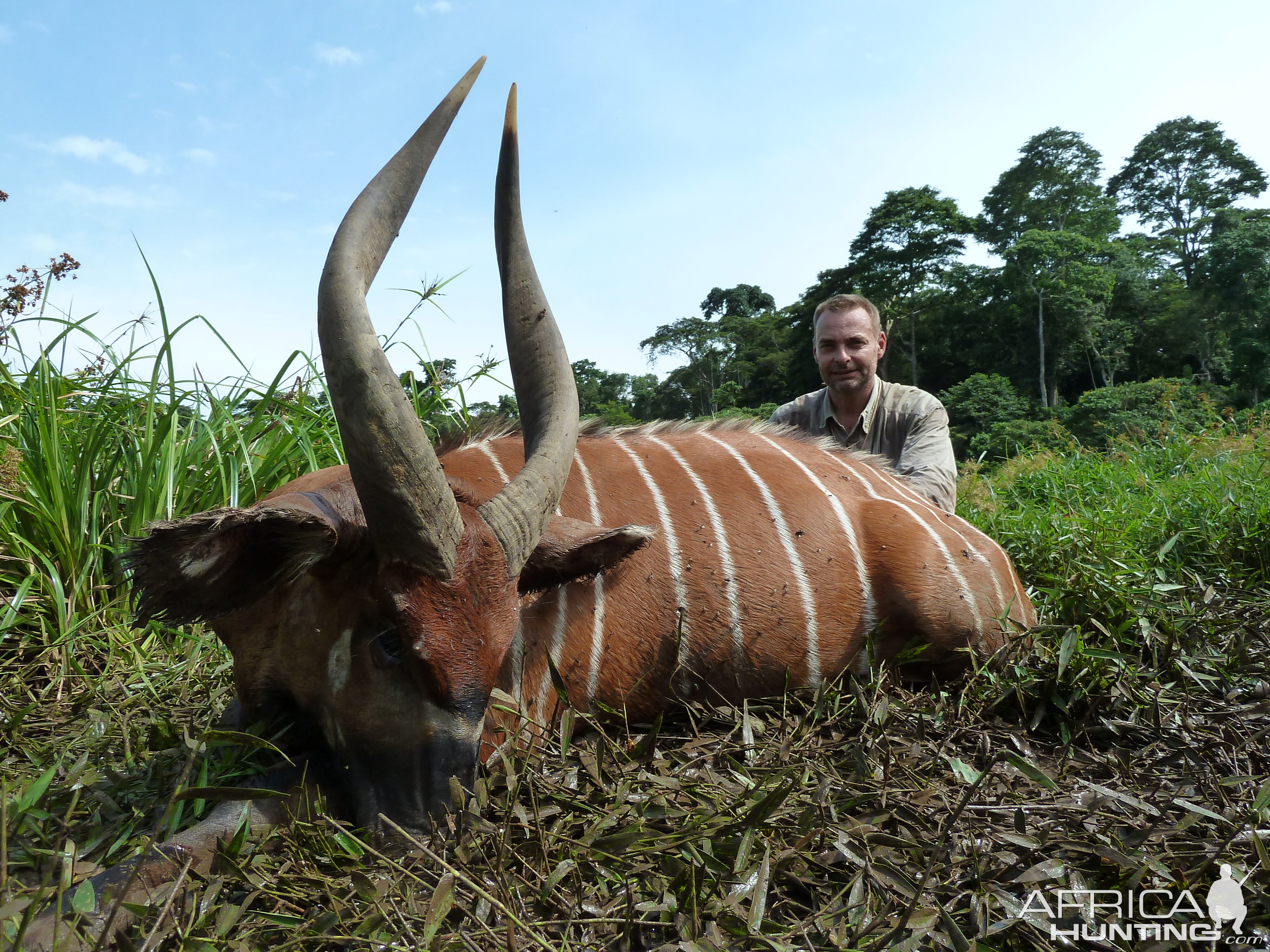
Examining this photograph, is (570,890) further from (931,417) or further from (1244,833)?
(931,417)

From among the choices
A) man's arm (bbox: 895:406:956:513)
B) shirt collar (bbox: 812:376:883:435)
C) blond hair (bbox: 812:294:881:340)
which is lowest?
man's arm (bbox: 895:406:956:513)

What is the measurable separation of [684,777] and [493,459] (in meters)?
1.15

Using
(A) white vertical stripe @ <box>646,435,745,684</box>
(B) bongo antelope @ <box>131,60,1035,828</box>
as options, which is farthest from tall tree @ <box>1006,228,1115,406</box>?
(A) white vertical stripe @ <box>646,435,745,684</box>

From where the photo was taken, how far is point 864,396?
4.71 metres

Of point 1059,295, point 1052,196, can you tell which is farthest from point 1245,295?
point 1052,196

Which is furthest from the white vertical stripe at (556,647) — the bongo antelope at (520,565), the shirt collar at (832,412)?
the shirt collar at (832,412)

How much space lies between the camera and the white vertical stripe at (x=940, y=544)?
2.67 metres

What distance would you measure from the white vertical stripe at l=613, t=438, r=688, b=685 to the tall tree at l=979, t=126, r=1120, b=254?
1666 inches

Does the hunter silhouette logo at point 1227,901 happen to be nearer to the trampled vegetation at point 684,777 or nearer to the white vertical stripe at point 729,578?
the trampled vegetation at point 684,777

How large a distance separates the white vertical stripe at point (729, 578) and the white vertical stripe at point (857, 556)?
429 millimetres

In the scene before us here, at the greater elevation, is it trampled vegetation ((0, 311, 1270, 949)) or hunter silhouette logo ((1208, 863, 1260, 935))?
trampled vegetation ((0, 311, 1270, 949))

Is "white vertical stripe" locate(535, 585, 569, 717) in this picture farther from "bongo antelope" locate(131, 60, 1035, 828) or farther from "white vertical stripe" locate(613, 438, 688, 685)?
"white vertical stripe" locate(613, 438, 688, 685)

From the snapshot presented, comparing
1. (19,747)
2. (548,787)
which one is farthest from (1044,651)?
(19,747)

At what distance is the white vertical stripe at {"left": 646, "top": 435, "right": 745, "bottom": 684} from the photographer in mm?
2555
